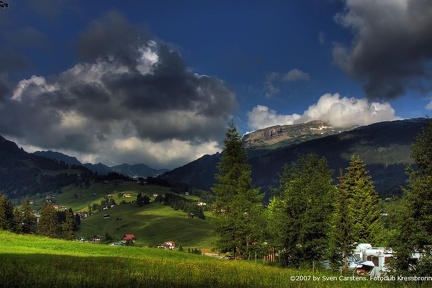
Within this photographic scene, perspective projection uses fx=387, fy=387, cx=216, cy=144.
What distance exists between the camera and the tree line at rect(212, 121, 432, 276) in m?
29.9

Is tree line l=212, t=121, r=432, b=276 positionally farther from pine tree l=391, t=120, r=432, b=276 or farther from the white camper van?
the white camper van

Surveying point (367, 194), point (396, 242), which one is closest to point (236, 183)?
point (367, 194)

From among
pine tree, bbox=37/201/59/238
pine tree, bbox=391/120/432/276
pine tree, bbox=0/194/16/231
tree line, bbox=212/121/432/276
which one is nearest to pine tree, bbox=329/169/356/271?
tree line, bbox=212/121/432/276

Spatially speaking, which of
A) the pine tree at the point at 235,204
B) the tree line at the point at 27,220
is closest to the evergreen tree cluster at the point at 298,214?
the pine tree at the point at 235,204

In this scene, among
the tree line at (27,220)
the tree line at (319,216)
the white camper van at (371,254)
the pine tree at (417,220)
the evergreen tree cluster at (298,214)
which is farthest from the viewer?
the tree line at (27,220)

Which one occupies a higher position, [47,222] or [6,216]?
[6,216]

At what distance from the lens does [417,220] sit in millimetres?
29734

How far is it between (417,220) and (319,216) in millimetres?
11930

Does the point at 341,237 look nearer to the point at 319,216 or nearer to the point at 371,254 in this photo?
the point at 319,216

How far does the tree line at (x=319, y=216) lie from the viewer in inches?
1176

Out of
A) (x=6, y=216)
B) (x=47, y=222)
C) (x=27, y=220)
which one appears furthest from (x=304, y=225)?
(x=47, y=222)

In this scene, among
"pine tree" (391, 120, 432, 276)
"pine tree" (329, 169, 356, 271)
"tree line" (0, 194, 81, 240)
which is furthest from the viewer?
"tree line" (0, 194, 81, 240)

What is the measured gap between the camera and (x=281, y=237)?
4131 centimetres

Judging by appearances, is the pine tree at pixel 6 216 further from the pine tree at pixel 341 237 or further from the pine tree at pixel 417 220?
the pine tree at pixel 417 220
